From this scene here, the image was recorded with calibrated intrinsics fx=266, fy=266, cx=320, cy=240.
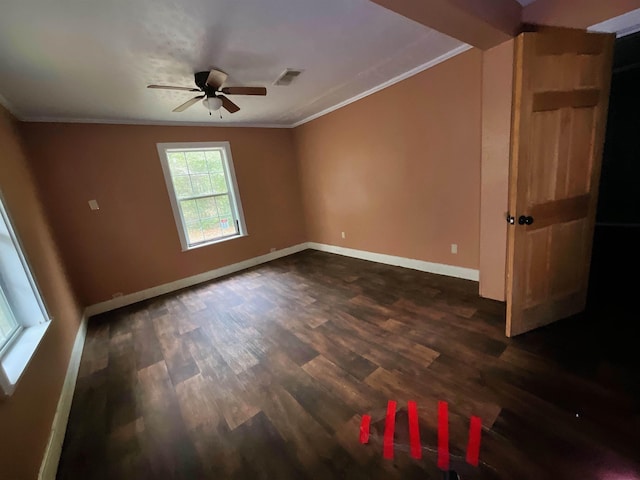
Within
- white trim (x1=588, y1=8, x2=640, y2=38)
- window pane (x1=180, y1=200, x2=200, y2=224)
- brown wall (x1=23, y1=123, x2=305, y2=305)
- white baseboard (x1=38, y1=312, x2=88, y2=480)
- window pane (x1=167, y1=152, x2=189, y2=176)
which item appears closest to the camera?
white baseboard (x1=38, y1=312, x2=88, y2=480)

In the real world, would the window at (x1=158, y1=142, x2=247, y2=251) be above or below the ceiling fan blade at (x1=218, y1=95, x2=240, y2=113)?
below

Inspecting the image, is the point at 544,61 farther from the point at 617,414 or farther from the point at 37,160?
the point at 37,160

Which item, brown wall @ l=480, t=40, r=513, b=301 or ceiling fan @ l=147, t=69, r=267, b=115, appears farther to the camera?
ceiling fan @ l=147, t=69, r=267, b=115

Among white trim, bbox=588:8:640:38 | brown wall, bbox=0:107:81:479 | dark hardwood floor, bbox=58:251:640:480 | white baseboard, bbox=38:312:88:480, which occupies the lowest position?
dark hardwood floor, bbox=58:251:640:480

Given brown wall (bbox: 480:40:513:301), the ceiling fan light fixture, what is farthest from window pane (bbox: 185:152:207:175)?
brown wall (bbox: 480:40:513:301)

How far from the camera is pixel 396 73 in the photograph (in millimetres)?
3072

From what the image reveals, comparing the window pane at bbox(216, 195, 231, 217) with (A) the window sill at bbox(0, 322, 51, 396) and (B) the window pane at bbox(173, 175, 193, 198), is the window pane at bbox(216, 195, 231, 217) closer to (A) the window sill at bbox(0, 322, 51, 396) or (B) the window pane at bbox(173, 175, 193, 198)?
(B) the window pane at bbox(173, 175, 193, 198)

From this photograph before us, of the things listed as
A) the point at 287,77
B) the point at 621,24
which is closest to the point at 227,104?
the point at 287,77

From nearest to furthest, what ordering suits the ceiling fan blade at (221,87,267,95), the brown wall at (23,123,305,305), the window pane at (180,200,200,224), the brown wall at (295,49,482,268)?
1. the ceiling fan blade at (221,87,267,95)
2. the brown wall at (295,49,482,268)
3. the brown wall at (23,123,305,305)
4. the window pane at (180,200,200,224)

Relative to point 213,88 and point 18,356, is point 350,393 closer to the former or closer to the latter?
point 18,356

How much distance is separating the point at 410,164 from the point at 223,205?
3103 mm

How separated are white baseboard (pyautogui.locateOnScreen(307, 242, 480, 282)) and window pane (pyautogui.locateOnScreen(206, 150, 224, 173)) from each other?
7.69 ft

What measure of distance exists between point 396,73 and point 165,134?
10.8 ft

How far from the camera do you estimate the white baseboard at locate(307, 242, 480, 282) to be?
314 cm
